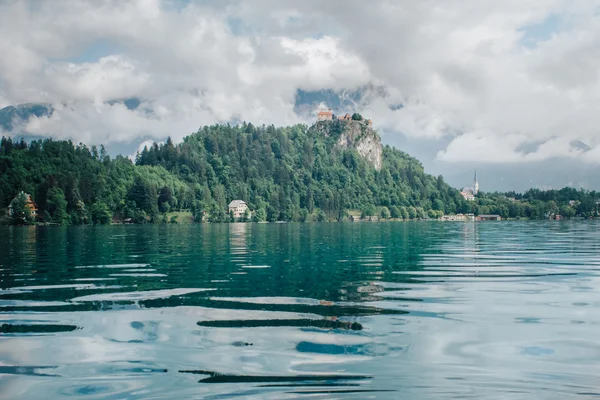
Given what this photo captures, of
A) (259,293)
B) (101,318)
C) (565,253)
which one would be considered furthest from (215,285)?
(565,253)

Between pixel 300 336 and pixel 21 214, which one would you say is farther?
pixel 21 214

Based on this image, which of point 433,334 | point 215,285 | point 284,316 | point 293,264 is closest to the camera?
point 433,334

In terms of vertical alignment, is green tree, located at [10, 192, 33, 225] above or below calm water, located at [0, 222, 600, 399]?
above

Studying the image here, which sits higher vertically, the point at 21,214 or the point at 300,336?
the point at 21,214

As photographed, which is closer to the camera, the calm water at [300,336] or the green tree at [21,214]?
the calm water at [300,336]

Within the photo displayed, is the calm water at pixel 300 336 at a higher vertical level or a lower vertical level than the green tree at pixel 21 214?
lower

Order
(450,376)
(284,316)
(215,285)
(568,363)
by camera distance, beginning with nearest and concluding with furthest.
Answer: (450,376) < (568,363) < (284,316) < (215,285)

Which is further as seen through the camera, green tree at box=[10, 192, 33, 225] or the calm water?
green tree at box=[10, 192, 33, 225]

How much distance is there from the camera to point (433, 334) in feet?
54.5

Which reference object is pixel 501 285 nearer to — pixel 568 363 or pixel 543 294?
pixel 543 294

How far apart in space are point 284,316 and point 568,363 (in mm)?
8946

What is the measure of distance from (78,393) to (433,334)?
32.8ft

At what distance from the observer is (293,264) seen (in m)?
38.4

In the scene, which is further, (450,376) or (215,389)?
(450,376)
